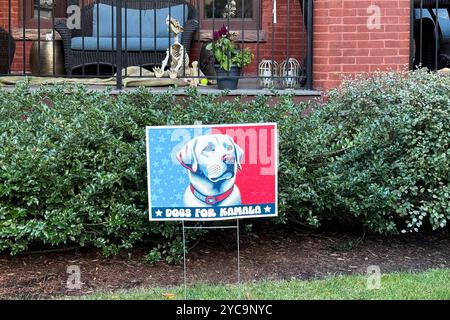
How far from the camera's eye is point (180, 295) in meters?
4.42

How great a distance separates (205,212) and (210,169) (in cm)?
25

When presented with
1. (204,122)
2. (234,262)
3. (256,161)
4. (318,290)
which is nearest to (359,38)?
(204,122)

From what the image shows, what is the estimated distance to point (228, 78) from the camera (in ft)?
24.4

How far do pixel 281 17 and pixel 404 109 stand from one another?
16.7 ft

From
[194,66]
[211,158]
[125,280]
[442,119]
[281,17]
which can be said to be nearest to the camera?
[211,158]

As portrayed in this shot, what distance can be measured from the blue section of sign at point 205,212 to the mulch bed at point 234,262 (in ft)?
2.34

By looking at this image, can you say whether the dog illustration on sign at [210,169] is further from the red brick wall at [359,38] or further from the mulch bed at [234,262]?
the red brick wall at [359,38]

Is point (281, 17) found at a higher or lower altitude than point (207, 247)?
higher

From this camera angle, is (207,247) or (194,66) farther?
(194,66)

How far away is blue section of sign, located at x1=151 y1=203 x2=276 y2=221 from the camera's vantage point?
421cm

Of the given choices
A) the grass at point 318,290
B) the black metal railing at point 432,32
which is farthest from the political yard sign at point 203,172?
the black metal railing at point 432,32

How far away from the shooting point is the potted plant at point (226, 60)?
7457 millimetres
